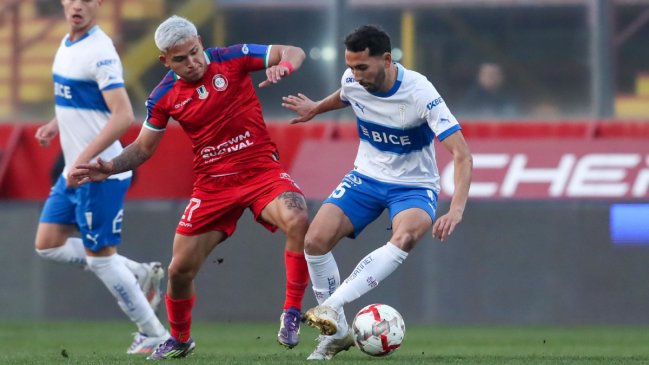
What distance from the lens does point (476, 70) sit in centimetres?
1523

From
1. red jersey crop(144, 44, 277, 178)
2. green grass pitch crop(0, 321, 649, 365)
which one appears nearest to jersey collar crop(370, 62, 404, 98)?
red jersey crop(144, 44, 277, 178)

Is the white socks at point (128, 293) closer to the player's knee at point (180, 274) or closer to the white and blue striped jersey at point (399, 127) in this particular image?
the player's knee at point (180, 274)

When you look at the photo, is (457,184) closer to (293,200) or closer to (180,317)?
(293,200)

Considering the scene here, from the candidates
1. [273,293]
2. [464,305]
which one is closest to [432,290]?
[464,305]

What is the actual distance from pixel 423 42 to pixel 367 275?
7.52 metres

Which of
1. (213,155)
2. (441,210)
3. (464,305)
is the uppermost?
(213,155)

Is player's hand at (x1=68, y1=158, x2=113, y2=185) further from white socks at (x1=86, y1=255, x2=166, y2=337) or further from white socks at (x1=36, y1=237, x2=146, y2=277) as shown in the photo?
white socks at (x1=36, y1=237, x2=146, y2=277)

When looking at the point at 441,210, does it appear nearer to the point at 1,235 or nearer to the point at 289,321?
the point at 1,235

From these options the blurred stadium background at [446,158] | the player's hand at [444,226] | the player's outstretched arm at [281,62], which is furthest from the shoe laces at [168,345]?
the blurred stadium background at [446,158]

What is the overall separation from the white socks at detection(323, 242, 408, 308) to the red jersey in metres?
0.97

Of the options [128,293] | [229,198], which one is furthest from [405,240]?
[128,293]

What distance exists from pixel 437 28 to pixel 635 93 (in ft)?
7.37

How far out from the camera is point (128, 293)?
31.5ft

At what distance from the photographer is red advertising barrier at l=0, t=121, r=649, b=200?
13.8 m
